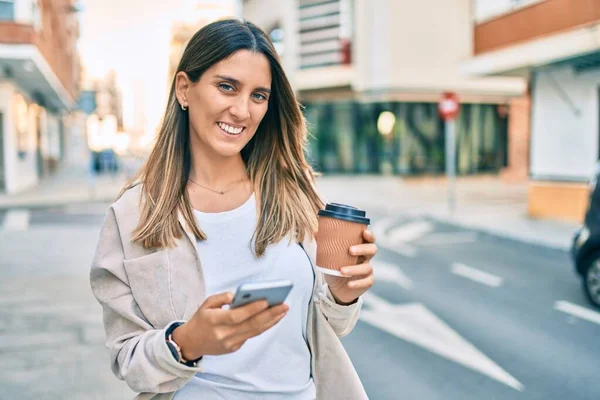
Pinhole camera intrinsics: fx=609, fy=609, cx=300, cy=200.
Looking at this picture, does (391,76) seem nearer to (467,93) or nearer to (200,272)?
(467,93)

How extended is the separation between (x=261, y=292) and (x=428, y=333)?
15.8ft

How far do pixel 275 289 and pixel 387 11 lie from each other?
28.3 meters

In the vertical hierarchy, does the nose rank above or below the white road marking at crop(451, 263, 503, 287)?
above

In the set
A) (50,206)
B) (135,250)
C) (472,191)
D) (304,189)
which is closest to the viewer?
(135,250)

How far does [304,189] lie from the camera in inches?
74.8

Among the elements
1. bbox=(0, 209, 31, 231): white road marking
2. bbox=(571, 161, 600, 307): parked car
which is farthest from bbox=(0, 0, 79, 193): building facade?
bbox=(571, 161, 600, 307): parked car

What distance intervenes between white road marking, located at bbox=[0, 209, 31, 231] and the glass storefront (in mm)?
16110

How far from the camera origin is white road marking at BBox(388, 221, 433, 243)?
38.7 ft

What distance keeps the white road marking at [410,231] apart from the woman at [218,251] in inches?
386

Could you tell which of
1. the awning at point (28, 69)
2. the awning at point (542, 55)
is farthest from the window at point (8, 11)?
the awning at point (542, 55)

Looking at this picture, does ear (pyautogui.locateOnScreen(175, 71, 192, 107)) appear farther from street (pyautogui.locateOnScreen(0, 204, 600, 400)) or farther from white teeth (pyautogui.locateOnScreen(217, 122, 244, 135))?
street (pyautogui.locateOnScreen(0, 204, 600, 400))

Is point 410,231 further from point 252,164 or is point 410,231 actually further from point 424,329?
point 252,164

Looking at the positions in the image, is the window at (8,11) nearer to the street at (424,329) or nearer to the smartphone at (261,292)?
the street at (424,329)

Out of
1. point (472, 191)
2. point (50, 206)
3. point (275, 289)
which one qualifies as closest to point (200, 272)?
point (275, 289)
